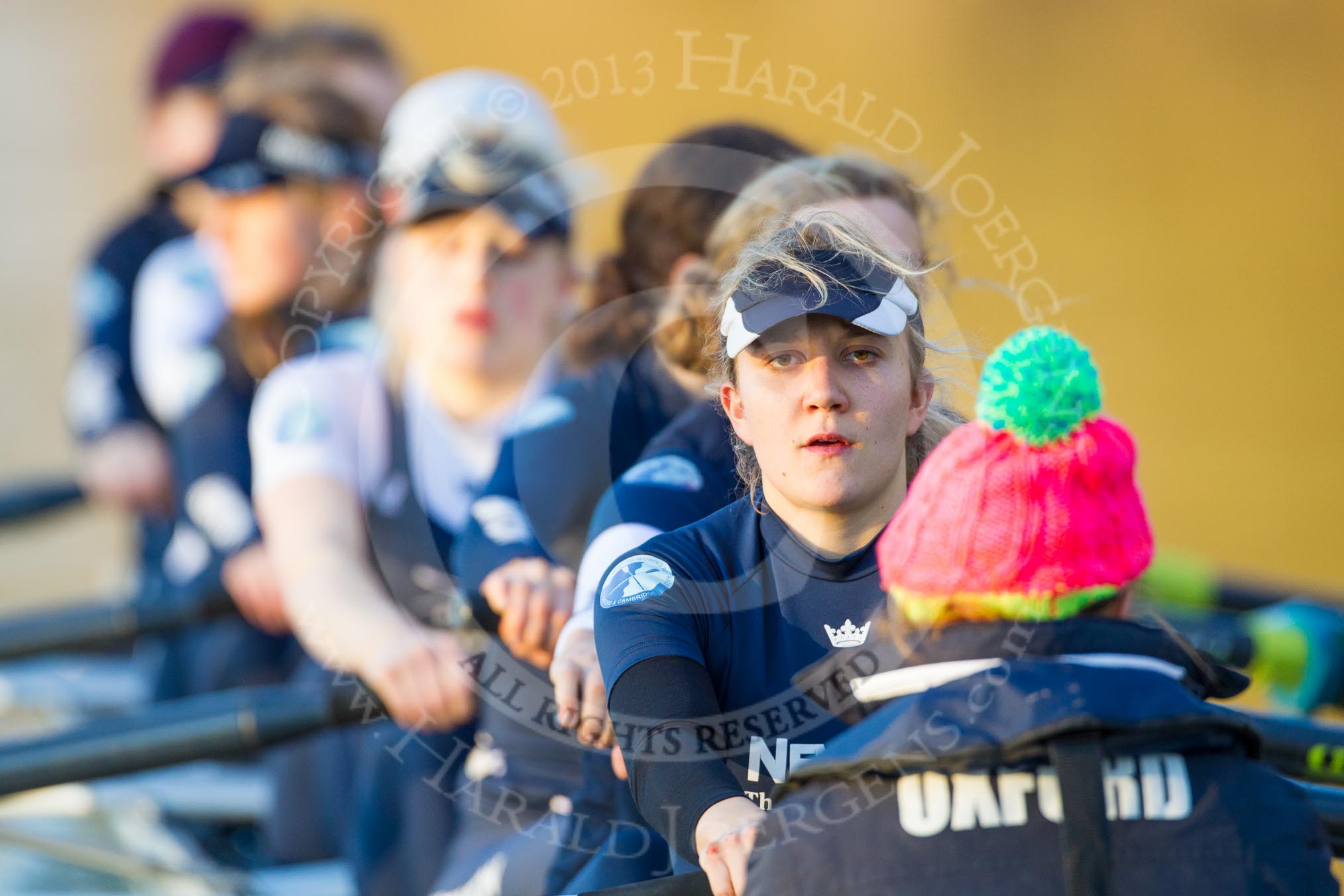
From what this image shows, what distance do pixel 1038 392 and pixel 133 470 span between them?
2.71 meters

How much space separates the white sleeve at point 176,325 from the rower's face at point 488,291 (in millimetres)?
993

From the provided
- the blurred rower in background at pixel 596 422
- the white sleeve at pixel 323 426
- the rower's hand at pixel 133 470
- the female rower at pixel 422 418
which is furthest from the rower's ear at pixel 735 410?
the rower's hand at pixel 133 470

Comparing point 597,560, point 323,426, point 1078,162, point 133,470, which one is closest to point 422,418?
point 323,426

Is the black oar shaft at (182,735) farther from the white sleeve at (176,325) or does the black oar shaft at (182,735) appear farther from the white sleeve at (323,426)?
the white sleeve at (176,325)

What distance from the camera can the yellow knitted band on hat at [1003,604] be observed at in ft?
2.69

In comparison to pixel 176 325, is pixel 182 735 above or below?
below

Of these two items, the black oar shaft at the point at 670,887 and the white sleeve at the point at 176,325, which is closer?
the black oar shaft at the point at 670,887

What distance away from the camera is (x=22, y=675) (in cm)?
334

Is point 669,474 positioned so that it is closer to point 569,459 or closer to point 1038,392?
point 569,459

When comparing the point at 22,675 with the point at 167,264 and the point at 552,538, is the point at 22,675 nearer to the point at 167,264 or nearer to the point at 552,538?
the point at 167,264

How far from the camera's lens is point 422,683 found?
1.57 meters

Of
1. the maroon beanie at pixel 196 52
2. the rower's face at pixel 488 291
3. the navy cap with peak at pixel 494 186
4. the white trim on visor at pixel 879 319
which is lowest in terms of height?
the white trim on visor at pixel 879 319

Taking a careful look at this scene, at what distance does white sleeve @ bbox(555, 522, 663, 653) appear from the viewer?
1.14 meters

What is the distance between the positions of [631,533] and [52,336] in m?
5.77
